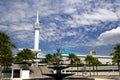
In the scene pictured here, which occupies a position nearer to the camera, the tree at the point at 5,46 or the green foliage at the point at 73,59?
the tree at the point at 5,46

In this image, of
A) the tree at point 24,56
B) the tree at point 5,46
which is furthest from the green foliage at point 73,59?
the tree at point 5,46

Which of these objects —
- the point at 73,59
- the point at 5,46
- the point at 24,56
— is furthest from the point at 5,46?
the point at 73,59

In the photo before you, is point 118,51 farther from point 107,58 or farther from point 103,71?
point 107,58

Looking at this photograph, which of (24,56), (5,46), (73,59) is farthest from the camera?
(73,59)

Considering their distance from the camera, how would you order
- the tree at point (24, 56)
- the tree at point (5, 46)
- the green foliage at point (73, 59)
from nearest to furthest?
the tree at point (5, 46), the tree at point (24, 56), the green foliage at point (73, 59)

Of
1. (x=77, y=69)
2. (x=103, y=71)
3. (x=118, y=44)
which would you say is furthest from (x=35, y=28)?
(x=118, y=44)

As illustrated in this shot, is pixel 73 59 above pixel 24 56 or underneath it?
underneath

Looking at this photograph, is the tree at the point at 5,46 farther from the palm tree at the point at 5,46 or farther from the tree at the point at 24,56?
the tree at the point at 24,56

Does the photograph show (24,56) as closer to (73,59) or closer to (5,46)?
(73,59)

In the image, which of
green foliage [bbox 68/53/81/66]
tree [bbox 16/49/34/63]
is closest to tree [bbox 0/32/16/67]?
tree [bbox 16/49/34/63]

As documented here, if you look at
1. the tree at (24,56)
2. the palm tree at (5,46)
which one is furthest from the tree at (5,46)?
the tree at (24,56)

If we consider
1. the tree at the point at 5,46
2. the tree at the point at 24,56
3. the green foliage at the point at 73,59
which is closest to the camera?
the tree at the point at 5,46

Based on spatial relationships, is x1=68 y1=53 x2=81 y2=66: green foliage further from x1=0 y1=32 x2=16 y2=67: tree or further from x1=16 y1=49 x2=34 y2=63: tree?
x1=0 y1=32 x2=16 y2=67: tree

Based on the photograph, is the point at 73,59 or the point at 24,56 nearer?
the point at 24,56
